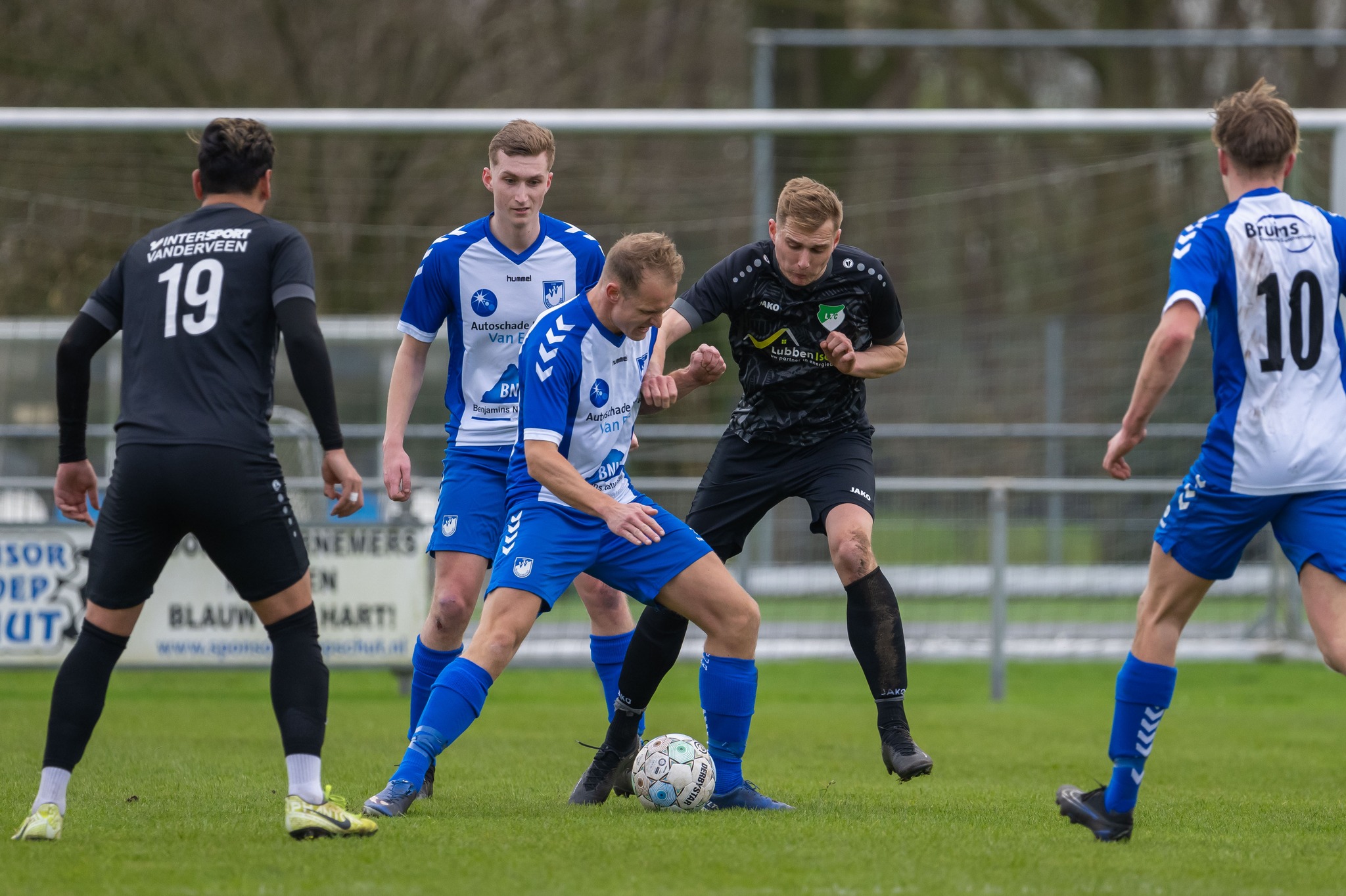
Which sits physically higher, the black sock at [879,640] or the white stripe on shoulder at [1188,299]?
the white stripe on shoulder at [1188,299]

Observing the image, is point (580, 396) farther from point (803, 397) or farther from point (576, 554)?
point (803, 397)

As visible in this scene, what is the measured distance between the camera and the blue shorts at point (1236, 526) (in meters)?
4.23

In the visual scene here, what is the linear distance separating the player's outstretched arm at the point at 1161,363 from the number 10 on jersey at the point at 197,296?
258 centimetres

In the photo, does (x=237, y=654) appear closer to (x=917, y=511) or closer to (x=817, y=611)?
(x=817, y=611)

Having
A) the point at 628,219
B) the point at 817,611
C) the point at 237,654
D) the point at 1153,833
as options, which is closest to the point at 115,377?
the point at 628,219

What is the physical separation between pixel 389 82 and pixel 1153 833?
1556cm

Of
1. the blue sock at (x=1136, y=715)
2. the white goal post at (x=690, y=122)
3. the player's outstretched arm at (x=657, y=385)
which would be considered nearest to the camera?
the blue sock at (x=1136, y=715)

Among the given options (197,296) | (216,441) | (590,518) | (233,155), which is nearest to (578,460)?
(590,518)

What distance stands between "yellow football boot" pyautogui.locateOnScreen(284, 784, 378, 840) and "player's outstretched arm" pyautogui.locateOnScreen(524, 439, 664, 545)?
3.76 ft

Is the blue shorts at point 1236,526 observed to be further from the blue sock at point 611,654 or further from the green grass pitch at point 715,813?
the blue sock at point 611,654

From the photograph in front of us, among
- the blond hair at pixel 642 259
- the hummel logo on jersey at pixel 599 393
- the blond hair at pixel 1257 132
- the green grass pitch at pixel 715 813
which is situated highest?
the blond hair at pixel 1257 132

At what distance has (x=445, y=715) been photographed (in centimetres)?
464

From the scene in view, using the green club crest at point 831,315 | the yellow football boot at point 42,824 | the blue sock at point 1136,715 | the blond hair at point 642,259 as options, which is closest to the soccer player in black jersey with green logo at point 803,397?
the green club crest at point 831,315

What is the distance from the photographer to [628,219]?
1394 centimetres
